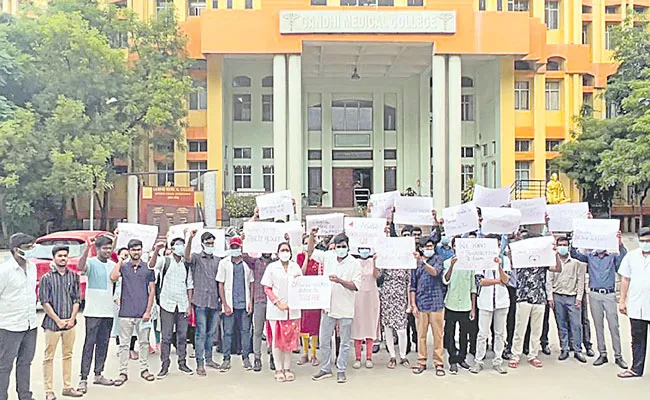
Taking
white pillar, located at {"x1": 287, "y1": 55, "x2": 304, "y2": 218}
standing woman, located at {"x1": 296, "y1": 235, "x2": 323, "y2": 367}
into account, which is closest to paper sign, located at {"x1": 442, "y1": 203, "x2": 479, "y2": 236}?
standing woman, located at {"x1": 296, "y1": 235, "x2": 323, "y2": 367}

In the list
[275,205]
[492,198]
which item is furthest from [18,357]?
[492,198]

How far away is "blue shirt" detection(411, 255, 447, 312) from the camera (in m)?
7.76

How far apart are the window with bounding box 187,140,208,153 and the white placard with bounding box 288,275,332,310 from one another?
21716 mm

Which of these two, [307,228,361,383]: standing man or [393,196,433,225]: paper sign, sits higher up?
[393,196,433,225]: paper sign

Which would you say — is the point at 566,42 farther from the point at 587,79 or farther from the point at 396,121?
the point at 396,121

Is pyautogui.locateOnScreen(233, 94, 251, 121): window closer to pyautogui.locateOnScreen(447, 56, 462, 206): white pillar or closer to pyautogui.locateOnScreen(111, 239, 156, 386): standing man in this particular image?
pyautogui.locateOnScreen(447, 56, 462, 206): white pillar

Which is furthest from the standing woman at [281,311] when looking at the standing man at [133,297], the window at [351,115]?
the window at [351,115]

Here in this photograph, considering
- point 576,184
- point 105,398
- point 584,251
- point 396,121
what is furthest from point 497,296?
point 396,121

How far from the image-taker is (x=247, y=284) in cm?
805

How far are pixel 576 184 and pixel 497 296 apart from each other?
2258 centimetres

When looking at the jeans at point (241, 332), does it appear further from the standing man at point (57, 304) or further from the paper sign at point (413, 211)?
the paper sign at point (413, 211)

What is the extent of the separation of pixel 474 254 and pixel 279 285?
7.20ft

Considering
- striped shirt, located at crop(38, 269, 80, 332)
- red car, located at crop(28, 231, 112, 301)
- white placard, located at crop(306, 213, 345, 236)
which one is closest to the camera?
striped shirt, located at crop(38, 269, 80, 332)

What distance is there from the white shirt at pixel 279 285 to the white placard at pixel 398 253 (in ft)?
3.43
